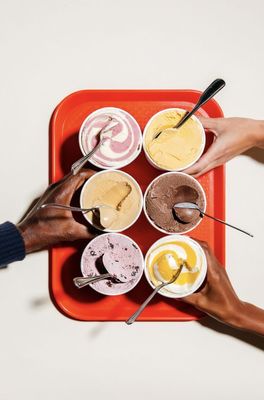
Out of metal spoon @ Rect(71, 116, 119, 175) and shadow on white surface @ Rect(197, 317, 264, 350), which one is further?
shadow on white surface @ Rect(197, 317, 264, 350)

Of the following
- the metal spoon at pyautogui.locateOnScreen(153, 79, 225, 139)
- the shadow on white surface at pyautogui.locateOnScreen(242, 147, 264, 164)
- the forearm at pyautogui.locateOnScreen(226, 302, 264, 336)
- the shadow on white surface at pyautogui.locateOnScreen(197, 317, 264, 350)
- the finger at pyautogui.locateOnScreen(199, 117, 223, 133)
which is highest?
the metal spoon at pyautogui.locateOnScreen(153, 79, 225, 139)

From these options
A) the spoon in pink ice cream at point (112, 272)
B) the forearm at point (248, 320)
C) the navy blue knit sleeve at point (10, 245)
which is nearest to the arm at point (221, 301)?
the forearm at point (248, 320)

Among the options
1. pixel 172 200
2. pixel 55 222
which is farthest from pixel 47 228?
pixel 172 200

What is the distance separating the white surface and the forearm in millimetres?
68

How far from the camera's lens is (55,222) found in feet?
3.77

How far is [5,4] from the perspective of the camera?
49.7 inches

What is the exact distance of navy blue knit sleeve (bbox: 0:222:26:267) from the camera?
1.14m

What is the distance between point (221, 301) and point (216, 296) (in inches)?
0.7

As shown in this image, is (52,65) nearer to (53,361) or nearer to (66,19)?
(66,19)

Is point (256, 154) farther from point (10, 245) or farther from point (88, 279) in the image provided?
point (10, 245)

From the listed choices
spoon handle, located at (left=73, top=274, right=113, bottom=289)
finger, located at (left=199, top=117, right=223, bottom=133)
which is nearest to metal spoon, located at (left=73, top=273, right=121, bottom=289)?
spoon handle, located at (left=73, top=274, right=113, bottom=289)

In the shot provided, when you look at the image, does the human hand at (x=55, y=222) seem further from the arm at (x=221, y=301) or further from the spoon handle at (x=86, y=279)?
the arm at (x=221, y=301)

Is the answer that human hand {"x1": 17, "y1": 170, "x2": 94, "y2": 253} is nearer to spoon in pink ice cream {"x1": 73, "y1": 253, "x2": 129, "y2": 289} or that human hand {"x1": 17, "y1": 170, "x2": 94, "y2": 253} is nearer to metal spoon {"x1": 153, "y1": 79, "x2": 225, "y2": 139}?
spoon in pink ice cream {"x1": 73, "y1": 253, "x2": 129, "y2": 289}

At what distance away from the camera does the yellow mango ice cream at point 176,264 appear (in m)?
1.13
